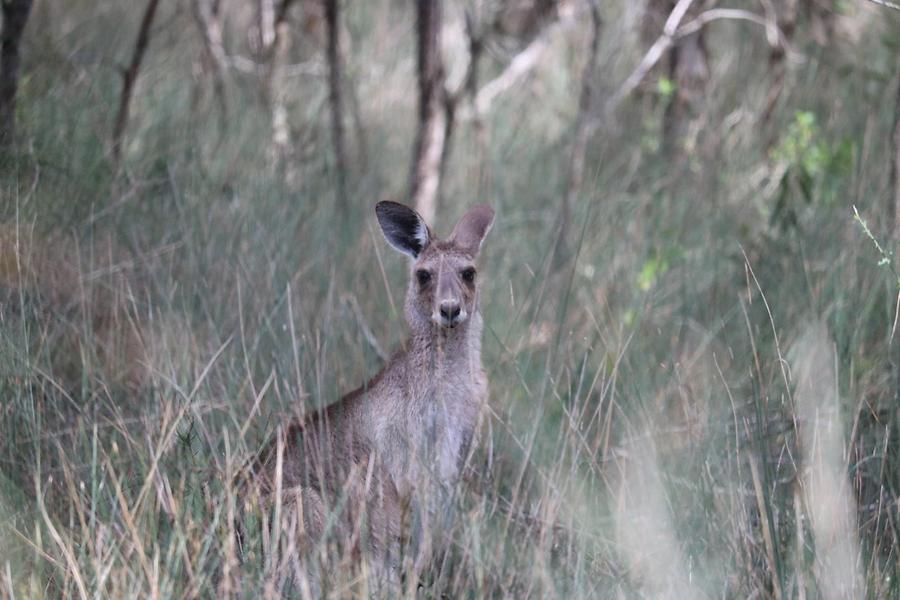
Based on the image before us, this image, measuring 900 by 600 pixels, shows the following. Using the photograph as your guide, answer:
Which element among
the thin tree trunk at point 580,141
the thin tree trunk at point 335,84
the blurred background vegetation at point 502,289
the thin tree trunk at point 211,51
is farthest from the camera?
the thin tree trunk at point 211,51

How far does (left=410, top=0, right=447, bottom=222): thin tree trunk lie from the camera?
20.6 feet

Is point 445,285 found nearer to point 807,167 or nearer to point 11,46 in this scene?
point 11,46

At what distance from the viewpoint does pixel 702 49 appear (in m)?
7.64

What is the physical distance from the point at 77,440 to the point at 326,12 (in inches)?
156

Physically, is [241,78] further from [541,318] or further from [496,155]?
[541,318]

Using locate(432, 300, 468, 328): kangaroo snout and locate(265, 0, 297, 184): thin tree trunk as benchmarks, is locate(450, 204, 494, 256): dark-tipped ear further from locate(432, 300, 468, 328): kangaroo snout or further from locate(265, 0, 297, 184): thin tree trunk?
locate(265, 0, 297, 184): thin tree trunk

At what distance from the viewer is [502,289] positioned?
5699 millimetres

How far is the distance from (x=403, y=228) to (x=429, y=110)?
2151mm

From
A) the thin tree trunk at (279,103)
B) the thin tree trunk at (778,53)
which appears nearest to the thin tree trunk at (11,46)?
the thin tree trunk at (279,103)

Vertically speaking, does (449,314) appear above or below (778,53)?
below

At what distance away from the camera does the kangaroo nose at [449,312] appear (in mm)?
3949

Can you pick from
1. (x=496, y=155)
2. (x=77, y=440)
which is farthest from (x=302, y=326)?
(x=496, y=155)

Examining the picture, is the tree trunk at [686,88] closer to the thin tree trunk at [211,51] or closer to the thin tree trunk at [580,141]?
the thin tree trunk at [580,141]

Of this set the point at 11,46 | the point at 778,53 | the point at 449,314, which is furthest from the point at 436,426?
the point at 778,53
